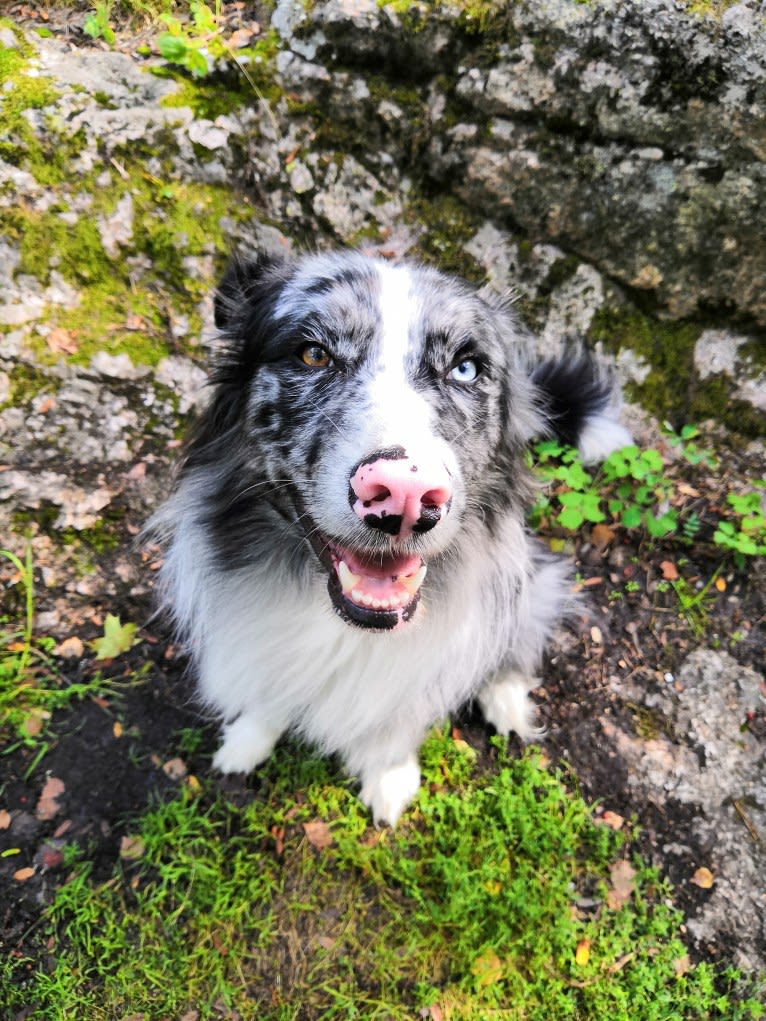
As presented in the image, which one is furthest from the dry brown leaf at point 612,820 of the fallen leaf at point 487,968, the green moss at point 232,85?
the green moss at point 232,85

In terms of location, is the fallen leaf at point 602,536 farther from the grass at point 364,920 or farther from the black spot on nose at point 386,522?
the black spot on nose at point 386,522

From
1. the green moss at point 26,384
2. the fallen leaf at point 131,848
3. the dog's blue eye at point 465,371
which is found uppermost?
the dog's blue eye at point 465,371

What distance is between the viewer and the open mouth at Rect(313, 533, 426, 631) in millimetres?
1655

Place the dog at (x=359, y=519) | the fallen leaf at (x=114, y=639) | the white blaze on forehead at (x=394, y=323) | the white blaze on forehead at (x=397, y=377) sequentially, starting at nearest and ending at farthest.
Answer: the white blaze on forehead at (x=397, y=377) < the dog at (x=359, y=519) < the white blaze on forehead at (x=394, y=323) < the fallen leaf at (x=114, y=639)

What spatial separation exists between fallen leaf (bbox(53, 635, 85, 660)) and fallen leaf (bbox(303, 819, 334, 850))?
1.24 meters

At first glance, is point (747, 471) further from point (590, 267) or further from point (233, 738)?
point (233, 738)

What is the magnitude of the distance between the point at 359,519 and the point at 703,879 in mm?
2050

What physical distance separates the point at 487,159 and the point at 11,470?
265 centimetres

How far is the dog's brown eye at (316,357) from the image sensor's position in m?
1.82

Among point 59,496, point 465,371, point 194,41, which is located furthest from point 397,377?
point 194,41

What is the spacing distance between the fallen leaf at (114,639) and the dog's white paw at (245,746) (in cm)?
64

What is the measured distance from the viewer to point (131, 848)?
94.0 inches

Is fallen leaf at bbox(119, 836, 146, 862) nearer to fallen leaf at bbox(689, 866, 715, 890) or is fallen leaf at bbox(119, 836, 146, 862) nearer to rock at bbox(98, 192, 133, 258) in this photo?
fallen leaf at bbox(689, 866, 715, 890)

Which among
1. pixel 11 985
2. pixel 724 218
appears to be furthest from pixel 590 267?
pixel 11 985
